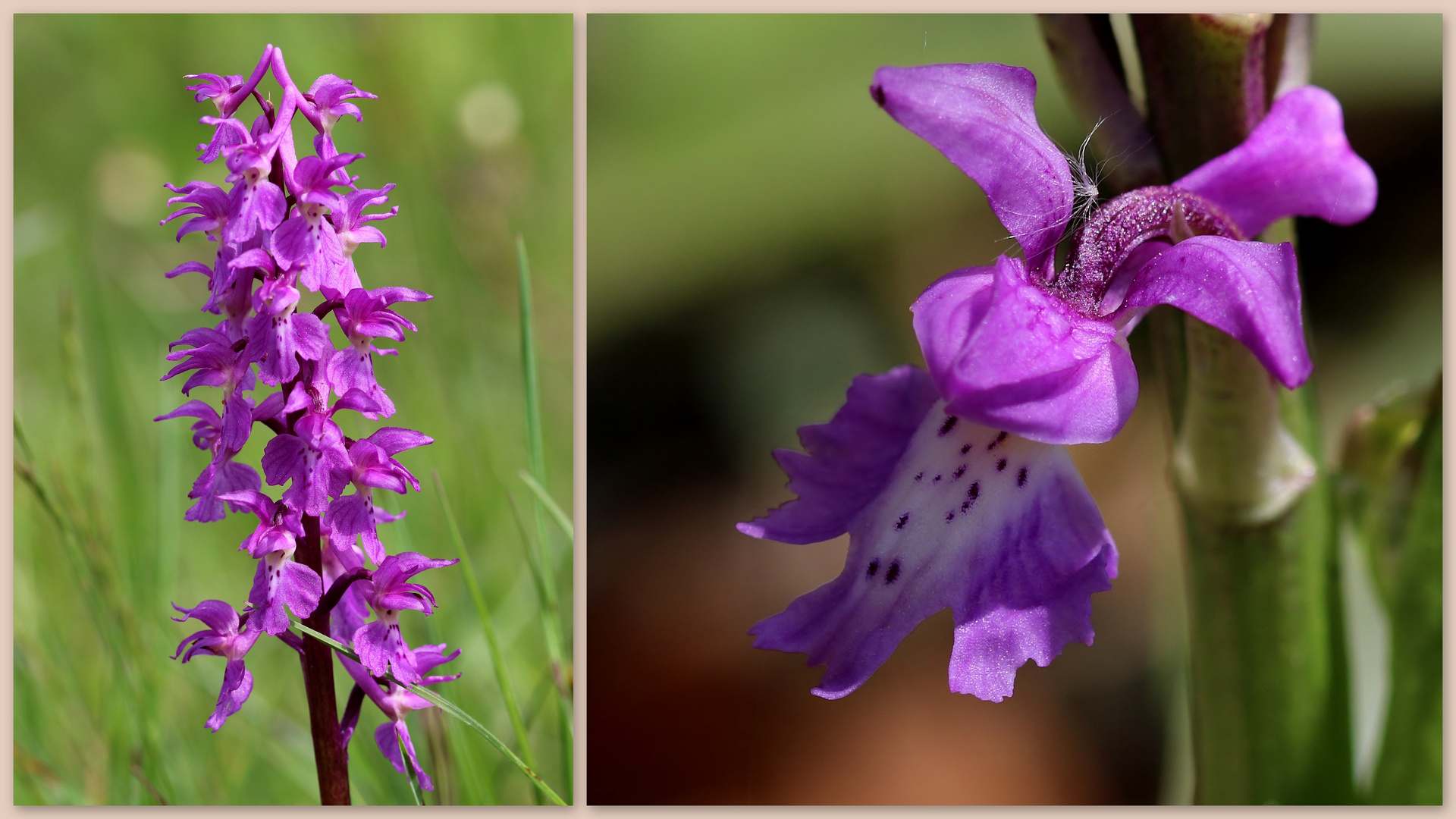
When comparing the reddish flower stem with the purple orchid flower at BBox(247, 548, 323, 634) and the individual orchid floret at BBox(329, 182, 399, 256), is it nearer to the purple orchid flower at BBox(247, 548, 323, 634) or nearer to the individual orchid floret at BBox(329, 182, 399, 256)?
the purple orchid flower at BBox(247, 548, 323, 634)

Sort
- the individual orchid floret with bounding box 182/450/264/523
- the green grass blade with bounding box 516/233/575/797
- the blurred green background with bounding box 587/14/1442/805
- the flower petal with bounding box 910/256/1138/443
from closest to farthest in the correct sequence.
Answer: the flower petal with bounding box 910/256/1138/443, the individual orchid floret with bounding box 182/450/264/523, the green grass blade with bounding box 516/233/575/797, the blurred green background with bounding box 587/14/1442/805

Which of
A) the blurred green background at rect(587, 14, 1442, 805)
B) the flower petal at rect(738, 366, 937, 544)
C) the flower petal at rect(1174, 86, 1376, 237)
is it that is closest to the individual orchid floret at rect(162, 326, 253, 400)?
the flower petal at rect(738, 366, 937, 544)

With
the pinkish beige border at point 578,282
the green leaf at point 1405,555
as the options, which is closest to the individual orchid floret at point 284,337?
the pinkish beige border at point 578,282

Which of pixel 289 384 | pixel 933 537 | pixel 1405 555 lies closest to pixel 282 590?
pixel 289 384

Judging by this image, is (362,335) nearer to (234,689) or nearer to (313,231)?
(313,231)

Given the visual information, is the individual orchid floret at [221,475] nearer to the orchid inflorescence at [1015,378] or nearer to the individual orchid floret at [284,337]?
the individual orchid floret at [284,337]

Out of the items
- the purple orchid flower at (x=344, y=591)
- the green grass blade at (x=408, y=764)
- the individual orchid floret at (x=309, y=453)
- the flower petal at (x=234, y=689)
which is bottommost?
the green grass blade at (x=408, y=764)
